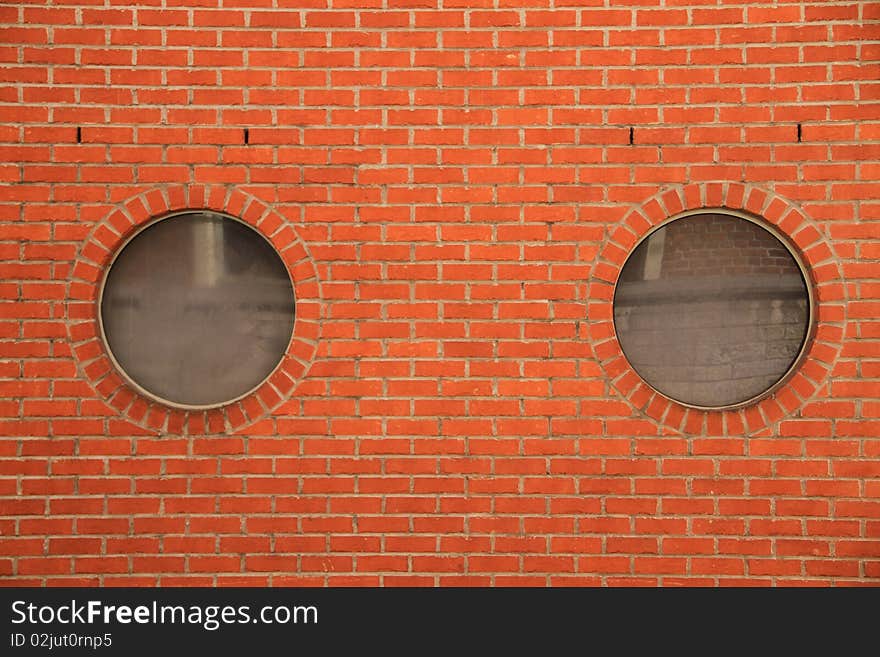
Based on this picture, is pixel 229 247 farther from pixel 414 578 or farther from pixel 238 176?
pixel 414 578

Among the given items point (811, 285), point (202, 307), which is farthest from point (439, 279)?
point (811, 285)

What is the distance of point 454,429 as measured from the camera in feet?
10.6

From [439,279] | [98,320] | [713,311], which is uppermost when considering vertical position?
[439,279]

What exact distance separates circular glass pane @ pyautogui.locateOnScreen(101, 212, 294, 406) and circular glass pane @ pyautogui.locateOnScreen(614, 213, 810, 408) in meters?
1.68

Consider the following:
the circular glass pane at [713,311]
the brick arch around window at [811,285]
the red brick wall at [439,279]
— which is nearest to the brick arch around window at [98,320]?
the red brick wall at [439,279]

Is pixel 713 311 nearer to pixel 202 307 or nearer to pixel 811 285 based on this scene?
pixel 811 285

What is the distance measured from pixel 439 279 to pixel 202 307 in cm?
112

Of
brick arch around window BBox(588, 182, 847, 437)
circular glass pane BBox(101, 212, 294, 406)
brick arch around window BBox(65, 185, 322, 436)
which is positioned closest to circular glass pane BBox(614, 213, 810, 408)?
brick arch around window BBox(588, 182, 847, 437)

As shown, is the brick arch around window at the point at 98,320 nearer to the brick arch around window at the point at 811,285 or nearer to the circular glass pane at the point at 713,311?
the brick arch around window at the point at 811,285

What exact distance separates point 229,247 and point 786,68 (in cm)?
269

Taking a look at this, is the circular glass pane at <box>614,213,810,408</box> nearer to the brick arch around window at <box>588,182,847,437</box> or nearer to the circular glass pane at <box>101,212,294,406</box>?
the brick arch around window at <box>588,182,847,437</box>

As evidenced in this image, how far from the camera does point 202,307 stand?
129 inches

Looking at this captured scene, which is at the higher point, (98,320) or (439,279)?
(439,279)
